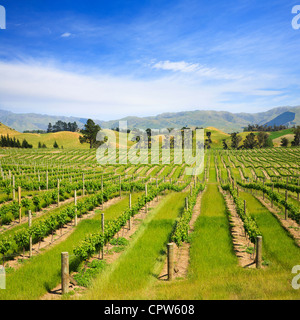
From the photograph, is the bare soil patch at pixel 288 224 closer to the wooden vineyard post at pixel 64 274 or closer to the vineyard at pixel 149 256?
the vineyard at pixel 149 256

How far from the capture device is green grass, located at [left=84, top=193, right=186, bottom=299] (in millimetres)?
9477

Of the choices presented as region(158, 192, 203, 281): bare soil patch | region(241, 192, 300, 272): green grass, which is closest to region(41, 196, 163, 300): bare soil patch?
region(158, 192, 203, 281): bare soil patch

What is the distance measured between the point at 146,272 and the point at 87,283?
2630 mm

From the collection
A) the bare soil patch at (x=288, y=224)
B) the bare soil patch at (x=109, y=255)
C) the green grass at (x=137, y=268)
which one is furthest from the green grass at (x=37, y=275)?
the bare soil patch at (x=288, y=224)

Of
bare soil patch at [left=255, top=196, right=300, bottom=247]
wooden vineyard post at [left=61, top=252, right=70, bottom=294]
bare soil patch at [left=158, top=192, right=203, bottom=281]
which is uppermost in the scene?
wooden vineyard post at [left=61, top=252, right=70, bottom=294]

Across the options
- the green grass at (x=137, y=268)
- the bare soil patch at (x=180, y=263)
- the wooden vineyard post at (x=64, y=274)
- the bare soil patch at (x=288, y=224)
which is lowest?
the bare soil patch at (x=288, y=224)

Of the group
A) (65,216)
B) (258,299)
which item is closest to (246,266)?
(258,299)

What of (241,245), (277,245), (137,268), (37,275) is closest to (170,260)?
(137,268)

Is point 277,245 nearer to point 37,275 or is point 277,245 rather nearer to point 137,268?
point 137,268

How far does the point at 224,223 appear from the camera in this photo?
20.3 m

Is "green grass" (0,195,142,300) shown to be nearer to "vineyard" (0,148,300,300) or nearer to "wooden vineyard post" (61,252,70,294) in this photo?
"vineyard" (0,148,300,300)

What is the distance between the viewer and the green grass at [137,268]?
9477mm

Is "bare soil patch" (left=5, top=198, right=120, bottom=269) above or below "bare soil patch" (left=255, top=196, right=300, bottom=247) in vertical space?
above
